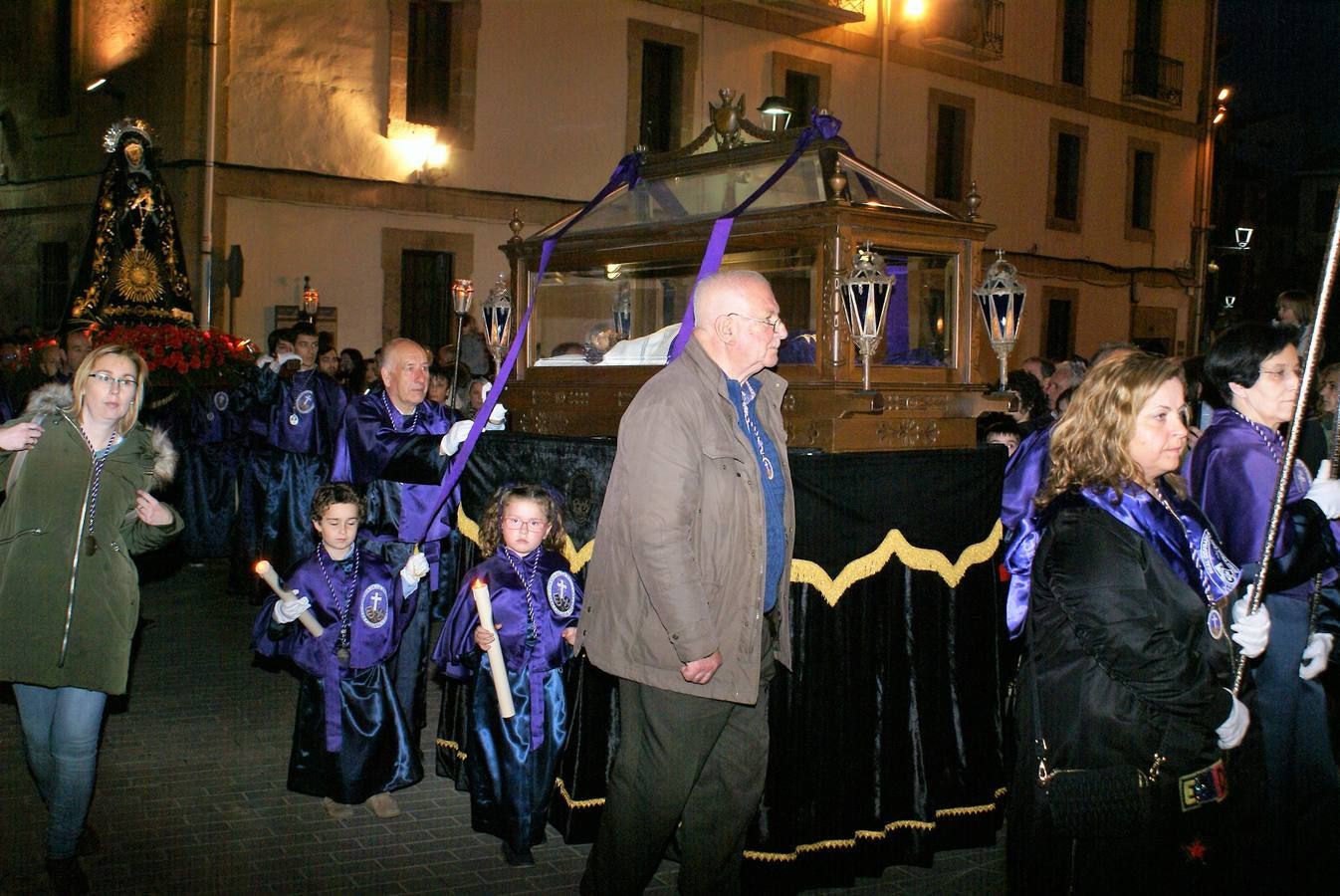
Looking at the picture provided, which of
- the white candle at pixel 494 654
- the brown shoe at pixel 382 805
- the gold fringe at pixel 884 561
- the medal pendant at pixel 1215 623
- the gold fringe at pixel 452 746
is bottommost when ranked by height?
the brown shoe at pixel 382 805

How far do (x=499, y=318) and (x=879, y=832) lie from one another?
3.42 metres

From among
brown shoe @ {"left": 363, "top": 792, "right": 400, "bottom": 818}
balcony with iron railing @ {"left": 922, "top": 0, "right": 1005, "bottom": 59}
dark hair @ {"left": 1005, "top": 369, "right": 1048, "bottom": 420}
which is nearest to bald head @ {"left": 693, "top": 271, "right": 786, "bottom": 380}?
brown shoe @ {"left": 363, "top": 792, "right": 400, "bottom": 818}

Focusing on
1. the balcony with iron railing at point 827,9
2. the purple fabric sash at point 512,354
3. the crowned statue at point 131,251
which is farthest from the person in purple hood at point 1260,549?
the balcony with iron railing at point 827,9

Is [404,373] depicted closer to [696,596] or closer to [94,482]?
[94,482]

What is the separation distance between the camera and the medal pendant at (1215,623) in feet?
10.9

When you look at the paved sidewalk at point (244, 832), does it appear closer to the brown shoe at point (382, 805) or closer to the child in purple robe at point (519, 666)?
the brown shoe at point (382, 805)

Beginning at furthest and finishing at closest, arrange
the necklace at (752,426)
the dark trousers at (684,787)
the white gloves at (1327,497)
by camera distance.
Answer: the white gloves at (1327,497), the necklace at (752,426), the dark trousers at (684,787)

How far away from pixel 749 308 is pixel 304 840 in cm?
288

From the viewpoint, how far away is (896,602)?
194 inches

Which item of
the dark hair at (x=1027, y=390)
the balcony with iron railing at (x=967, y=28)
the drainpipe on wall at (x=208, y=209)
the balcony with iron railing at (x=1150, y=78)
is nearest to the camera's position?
the dark hair at (x=1027, y=390)

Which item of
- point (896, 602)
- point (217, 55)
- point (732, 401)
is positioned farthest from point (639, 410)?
point (217, 55)

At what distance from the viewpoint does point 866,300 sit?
4.92 m

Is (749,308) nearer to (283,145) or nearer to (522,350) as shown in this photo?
(522,350)

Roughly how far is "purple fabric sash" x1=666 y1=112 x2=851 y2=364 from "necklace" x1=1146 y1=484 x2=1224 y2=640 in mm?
2074
